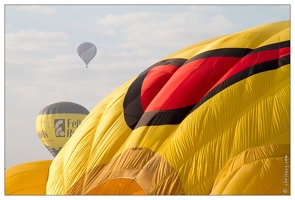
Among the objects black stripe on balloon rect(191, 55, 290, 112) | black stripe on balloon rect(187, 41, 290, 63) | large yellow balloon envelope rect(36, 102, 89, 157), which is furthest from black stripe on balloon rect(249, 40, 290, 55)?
large yellow balloon envelope rect(36, 102, 89, 157)

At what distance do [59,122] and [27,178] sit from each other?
13.2 metres

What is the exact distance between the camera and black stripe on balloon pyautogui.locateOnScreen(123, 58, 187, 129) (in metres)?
Result: 6.16

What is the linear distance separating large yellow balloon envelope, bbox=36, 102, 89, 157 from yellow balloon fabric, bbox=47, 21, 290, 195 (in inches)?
518

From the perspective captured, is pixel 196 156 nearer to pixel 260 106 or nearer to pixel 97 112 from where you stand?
pixel 260 106

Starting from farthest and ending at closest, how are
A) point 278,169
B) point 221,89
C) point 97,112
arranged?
point 97,112, point 221,89, point 278,169

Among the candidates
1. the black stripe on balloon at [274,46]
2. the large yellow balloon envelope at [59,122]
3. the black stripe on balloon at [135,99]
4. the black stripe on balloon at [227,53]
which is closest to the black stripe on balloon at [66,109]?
the large yellow balloon envelope at [59,122]

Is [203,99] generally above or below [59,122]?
above

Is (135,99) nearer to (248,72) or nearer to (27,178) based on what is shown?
(248,72)

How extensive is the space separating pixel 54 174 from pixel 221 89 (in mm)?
2010

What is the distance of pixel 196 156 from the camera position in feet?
18.1

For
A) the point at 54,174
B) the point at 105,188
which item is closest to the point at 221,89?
the point at 105,188

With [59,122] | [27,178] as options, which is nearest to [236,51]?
[27,178]

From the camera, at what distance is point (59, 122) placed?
19.9 m

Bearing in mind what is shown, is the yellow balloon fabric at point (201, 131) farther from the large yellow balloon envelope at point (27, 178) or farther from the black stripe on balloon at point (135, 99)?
the large yellow balloon envelope at point (27, 178)
